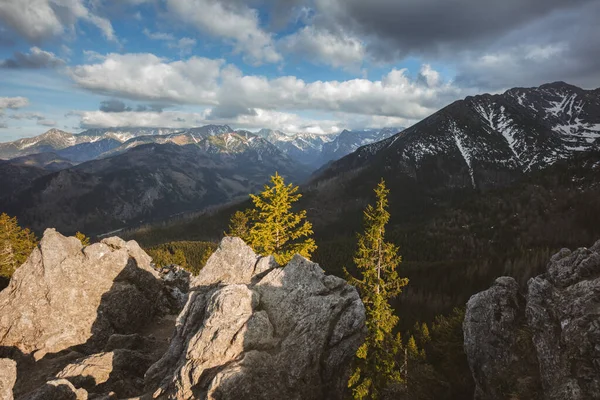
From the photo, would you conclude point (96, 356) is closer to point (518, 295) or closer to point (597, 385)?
point (597, 385)

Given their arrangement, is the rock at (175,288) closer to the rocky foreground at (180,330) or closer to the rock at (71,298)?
the rock at (71,298)

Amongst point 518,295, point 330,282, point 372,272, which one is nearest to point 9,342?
point 330,282

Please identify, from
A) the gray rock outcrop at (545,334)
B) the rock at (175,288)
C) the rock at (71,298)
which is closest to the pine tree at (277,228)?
the rock at (175,288)

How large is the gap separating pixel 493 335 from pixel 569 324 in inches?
277

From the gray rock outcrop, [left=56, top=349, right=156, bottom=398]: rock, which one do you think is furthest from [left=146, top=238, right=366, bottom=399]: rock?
the gray rock outcrop

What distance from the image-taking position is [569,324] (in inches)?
685

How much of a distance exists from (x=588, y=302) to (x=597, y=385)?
15.2 ft

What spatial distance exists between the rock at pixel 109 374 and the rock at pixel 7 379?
2.56 meters

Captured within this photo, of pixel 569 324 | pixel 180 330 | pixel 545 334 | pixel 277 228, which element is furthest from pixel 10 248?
pixel 569 324

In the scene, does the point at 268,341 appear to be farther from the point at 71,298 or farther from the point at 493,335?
the point at 71,298

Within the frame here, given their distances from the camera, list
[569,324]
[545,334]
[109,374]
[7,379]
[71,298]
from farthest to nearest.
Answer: [71,298] < [109,374] < [7,379] < [545,334] < [569,324]

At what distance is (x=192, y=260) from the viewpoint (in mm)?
185875

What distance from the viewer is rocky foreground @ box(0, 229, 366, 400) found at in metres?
19.6

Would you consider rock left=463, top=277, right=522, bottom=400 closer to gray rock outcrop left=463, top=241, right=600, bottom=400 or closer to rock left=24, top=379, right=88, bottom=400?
gray rock outcrop left=463, top=241, right=600, bottom=400
